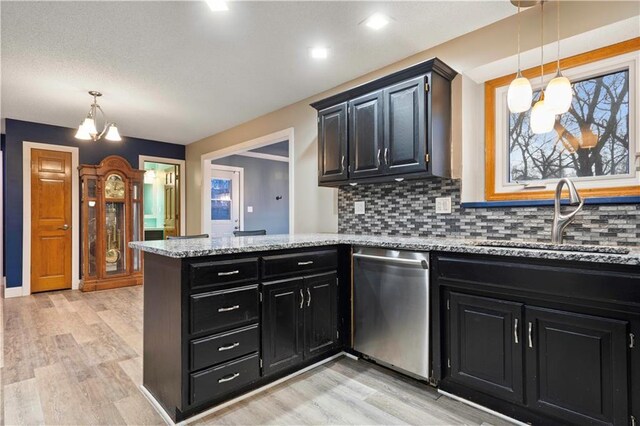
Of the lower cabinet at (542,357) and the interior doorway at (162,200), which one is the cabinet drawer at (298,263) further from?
the interior doorway at (162,200)

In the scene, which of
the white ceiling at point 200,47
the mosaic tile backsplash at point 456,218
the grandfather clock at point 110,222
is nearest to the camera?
the mosaic tile backsplash at point 456,218

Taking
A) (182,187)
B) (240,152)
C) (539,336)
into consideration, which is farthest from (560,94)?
(182,187)

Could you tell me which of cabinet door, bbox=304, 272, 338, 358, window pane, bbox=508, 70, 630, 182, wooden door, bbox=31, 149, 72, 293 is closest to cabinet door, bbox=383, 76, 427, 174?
window pane, bbox=508, 70, 630, 182

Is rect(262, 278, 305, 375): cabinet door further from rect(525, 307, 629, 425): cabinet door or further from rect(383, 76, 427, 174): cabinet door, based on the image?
rect(525, 307, 629, 425): cabinet door

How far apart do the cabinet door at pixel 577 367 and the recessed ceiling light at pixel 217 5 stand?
2.34 metres

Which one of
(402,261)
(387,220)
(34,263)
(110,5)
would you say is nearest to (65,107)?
(34,263)

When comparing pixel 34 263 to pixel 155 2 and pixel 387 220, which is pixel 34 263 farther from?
pixel 387 220

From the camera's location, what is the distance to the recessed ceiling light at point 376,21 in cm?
217

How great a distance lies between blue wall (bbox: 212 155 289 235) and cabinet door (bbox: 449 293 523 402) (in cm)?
549

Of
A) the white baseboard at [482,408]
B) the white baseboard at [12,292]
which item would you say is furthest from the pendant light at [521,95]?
the white baseboard at [12,292]

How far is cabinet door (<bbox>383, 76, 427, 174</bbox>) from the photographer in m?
2.29

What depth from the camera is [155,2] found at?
204 centimetres

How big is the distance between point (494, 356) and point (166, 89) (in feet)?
11.6

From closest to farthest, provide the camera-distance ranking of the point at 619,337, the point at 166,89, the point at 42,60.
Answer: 1. the point at 619,337
2. the point at 42,60
3. the point at 166,89
